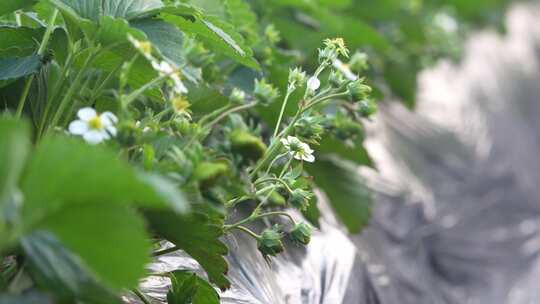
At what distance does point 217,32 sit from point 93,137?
0.22 metres

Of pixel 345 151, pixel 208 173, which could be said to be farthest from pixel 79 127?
pixel 345 151

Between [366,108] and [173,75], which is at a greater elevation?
[366,108]

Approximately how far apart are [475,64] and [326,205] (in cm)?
202

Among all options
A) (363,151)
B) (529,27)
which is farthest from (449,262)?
(529,27)

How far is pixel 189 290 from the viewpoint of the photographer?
3.51 feet

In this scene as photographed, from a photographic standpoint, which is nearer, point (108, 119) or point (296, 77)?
point (108, 119)

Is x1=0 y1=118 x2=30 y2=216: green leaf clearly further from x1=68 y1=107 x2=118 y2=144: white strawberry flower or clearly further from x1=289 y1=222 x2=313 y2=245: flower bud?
x1=289 y1=222 x2=313 y2=245: flower bud

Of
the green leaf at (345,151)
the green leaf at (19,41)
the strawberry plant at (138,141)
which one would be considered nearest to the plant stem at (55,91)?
the strawberry plant at (138,141)

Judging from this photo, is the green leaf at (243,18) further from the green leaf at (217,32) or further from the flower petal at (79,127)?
the flower petal at (79,127)

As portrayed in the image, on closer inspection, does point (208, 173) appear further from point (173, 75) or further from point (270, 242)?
point (270, 242)

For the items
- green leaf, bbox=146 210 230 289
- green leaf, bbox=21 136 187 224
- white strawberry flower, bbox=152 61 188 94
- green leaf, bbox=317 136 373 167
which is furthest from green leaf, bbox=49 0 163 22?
green leaf, bbox=317 136 373 167

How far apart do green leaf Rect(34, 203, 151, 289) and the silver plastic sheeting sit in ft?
1.16

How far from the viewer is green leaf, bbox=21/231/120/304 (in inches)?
31.1

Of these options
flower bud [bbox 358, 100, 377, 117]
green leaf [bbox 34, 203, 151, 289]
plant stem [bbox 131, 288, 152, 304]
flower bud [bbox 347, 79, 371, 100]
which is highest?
flower bud [bbox 358, 100, 377, 117]
